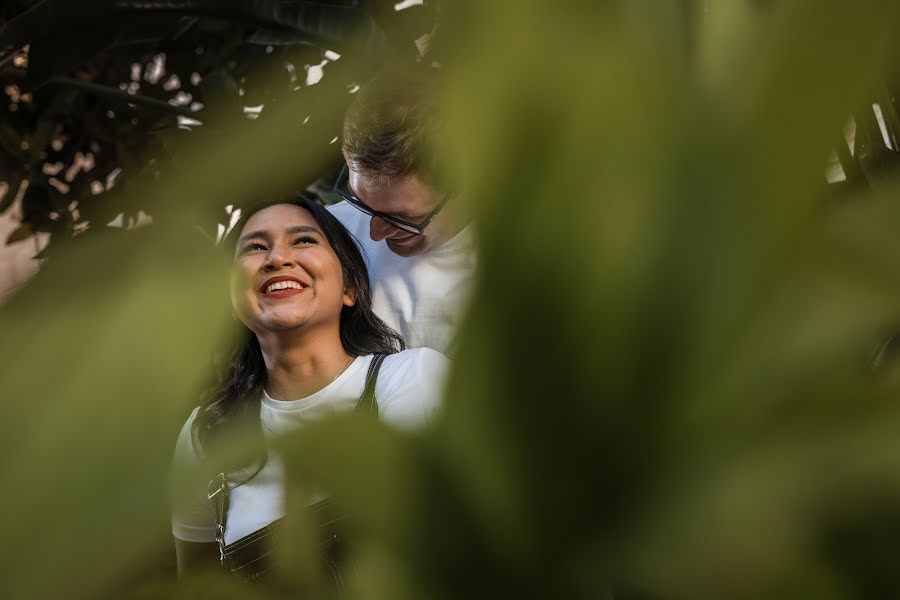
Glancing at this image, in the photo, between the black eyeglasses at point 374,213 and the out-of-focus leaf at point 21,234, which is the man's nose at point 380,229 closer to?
the black eyeglasses at point 374,213

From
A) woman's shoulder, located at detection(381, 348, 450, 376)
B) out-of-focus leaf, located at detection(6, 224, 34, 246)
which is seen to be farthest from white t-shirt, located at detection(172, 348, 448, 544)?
out-of-focus leaf, located at detection(6, 224, 34, 246)

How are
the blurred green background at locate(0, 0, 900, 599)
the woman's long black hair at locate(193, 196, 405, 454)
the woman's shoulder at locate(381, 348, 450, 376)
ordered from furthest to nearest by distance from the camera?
the woman's long black hair at locate(193, 196, 405, 454), the woman's shoulder at locate(381, 348, 450, 376), the blurred green background at locate(0, 0, 900, 599)

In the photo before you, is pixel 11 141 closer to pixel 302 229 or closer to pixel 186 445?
pixel 302 229

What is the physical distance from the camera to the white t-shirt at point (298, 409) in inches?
2.7

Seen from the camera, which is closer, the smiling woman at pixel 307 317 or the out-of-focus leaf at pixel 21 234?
the smiling woman at pixel 307 317

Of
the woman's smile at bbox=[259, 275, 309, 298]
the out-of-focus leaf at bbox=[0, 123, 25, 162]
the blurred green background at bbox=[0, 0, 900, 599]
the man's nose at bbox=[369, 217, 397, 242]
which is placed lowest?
the out-of-focus leaf at bbox=[0, 123, 25, 162]

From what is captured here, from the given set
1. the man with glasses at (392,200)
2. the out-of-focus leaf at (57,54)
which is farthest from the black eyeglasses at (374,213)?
the out-of-focus leaf at (57,54)

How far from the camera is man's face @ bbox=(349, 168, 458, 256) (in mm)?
591

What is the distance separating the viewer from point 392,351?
580mm

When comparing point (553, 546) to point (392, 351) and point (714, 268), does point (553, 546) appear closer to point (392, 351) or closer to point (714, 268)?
point (714, 268)

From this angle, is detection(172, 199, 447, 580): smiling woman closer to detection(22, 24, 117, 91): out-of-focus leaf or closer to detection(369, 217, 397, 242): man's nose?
detection(369, 217, 397, 242): man's nose

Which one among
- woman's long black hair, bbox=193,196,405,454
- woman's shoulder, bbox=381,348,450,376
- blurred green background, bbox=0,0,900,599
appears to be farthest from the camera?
woman's long black hair, bbox=193,196,405,454

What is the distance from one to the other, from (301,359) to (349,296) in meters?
0.06

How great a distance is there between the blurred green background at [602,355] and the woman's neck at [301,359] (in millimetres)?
483
